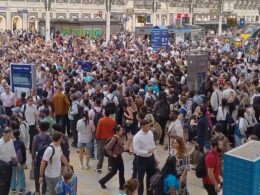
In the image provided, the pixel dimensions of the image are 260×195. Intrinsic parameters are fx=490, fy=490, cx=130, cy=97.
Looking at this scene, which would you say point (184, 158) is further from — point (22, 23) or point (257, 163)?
point (22, 23)

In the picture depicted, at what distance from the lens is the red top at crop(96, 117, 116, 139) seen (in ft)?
33.1

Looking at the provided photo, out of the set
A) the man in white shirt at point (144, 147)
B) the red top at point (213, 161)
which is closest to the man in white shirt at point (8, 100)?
Answer: the man in white shirt at point (144, 147)

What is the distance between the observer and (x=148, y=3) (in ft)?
258

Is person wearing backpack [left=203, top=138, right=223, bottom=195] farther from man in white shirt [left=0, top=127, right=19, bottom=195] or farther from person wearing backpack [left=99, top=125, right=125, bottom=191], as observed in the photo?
man in white shirt [left=0, top=127, right=19, bottom=195]

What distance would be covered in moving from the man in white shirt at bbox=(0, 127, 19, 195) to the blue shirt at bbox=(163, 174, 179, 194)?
279cm

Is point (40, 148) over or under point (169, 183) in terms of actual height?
over

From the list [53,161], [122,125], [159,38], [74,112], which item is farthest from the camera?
[159,38]

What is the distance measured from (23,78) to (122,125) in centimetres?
311

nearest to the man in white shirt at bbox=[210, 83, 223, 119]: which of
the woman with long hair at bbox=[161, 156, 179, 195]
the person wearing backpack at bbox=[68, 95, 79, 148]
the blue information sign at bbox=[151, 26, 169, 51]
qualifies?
the person wearing backpack at bbox=[68, 95, 79, 148]

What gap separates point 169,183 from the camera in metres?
7.21

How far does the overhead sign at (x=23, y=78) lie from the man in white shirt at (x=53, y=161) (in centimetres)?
567

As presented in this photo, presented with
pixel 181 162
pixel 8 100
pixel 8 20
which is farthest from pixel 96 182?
pixel 8 20

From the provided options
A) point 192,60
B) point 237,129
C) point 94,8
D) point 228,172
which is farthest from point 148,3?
point 228,172

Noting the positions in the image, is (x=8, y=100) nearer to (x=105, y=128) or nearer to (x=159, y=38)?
(x=105, y=128)
